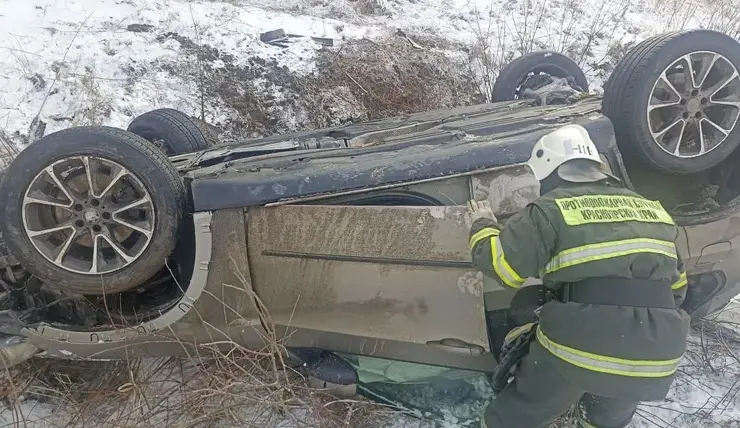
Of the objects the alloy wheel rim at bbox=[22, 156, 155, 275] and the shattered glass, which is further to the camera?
the shattered glass

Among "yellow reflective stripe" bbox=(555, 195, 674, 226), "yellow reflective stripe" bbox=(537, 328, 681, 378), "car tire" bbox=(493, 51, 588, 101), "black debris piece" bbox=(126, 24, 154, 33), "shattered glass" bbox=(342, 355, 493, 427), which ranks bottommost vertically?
"shattered glass" bbox=(342, 355, 493, 427)

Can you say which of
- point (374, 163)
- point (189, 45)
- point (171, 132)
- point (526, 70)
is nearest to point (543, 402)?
point (374, 163)

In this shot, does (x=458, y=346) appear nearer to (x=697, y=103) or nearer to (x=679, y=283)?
(x=679, y=283)

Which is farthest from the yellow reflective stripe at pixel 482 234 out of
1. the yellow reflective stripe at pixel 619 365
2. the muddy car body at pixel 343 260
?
the yellow reflective stripe at pixel 619 365

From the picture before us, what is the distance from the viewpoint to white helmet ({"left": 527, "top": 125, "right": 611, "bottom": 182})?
2.18 m

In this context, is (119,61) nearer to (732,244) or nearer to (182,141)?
(182,141)

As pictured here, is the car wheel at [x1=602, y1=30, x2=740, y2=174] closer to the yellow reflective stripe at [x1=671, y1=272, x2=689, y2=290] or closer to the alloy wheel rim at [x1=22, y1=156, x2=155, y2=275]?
the yellow reflective stripe at [x1=671, y1=272, x2=689, y2=290]

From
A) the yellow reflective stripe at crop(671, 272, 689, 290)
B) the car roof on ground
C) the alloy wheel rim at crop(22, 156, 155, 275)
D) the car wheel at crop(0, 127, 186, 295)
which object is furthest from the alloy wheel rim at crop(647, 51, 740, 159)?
the alloy wheel rim at crop(22, 156, 155, 275)

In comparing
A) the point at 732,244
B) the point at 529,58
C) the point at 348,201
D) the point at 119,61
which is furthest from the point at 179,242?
the point at 119,61

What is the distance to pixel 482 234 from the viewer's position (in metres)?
2.17

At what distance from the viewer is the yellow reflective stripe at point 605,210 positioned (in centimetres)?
200

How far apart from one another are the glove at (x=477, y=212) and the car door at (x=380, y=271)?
36mm

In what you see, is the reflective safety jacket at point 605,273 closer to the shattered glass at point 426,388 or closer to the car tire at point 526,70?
the shattered glass at point 426,388

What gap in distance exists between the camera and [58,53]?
18.6ft
